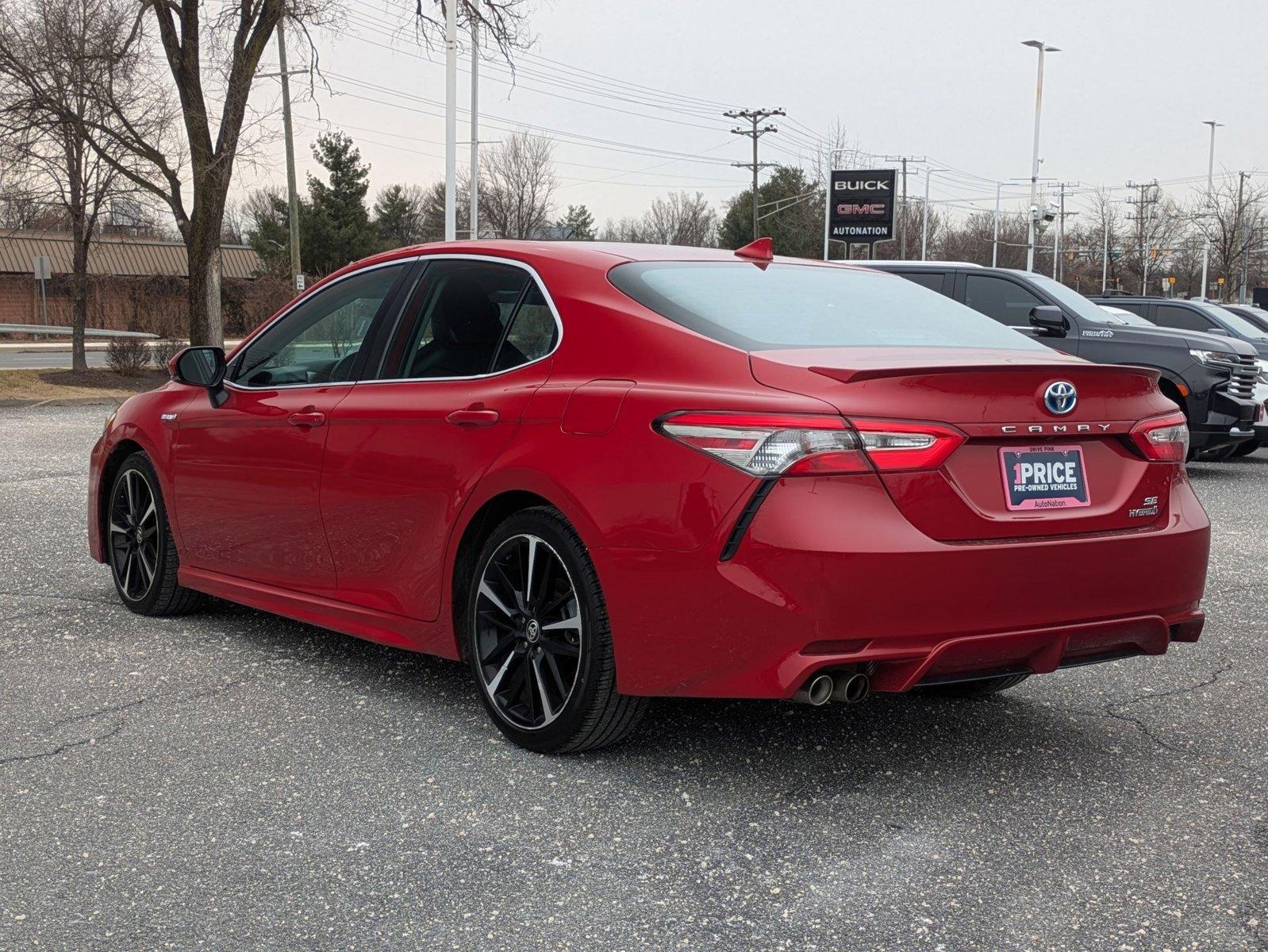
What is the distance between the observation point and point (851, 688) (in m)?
3.65

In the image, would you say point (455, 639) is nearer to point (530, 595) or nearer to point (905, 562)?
point (530, 595)

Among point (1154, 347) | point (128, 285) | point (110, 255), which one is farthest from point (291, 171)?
point (1154, 347)

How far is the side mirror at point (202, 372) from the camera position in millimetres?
5617

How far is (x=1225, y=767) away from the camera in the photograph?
Result: 4223 millimetres

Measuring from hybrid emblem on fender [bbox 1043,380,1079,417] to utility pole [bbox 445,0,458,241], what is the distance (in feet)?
71.3

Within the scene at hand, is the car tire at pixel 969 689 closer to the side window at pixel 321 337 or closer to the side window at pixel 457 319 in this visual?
the side window at pixel 457 319

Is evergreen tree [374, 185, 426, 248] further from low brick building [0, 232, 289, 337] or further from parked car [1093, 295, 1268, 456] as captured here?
parked car [1093, 295, 1268, 456]

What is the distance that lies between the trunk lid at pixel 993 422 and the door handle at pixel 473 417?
3.06ft

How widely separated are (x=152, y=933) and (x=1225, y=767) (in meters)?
3.10

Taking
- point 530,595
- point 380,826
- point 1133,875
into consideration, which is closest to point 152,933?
point 380,826

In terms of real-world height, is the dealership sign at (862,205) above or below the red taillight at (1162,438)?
above

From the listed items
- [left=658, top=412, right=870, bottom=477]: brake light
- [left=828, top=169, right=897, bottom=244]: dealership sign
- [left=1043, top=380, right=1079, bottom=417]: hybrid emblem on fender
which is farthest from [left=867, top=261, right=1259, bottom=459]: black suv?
[left=828, top=169, right=897, bottom=244]: dealership sign

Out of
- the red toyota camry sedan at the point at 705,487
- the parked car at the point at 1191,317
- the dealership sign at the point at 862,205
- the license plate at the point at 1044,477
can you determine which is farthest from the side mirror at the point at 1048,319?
the dealership sign at the point at 862,205

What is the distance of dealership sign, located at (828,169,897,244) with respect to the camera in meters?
38.7
